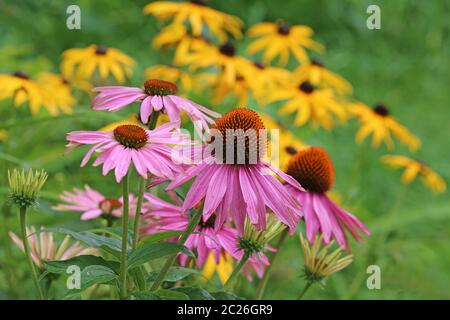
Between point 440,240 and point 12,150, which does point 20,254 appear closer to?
point 12,150

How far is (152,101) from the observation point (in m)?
0.73

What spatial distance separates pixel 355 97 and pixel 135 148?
85.0 inches

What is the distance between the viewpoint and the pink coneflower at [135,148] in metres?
0.62

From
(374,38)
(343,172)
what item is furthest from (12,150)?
(374,38)

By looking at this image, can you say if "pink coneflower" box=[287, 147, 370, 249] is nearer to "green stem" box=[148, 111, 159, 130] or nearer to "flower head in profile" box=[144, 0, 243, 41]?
"green stem" box=[148, 111, 159, 130]

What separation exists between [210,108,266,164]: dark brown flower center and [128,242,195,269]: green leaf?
0.09m

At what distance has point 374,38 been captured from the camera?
3000 mm

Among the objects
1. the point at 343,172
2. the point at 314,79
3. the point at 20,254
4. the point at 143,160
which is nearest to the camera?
the point at 143,160

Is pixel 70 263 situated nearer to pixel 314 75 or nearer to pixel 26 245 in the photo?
pixel 26 245

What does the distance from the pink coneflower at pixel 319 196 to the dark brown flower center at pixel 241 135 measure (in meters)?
0.17

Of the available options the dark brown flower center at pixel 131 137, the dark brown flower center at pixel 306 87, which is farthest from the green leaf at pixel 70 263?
the dark brown flower center at pixel 306 87

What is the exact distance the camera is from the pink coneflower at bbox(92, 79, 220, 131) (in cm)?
71

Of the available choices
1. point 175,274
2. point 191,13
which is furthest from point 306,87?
point 175,274
